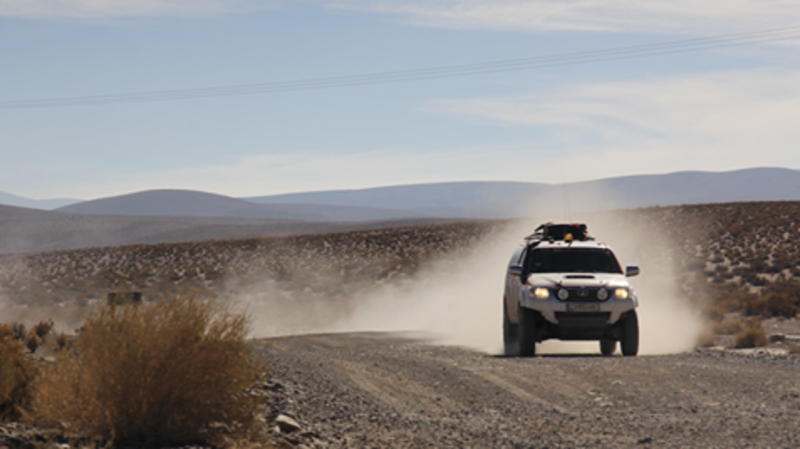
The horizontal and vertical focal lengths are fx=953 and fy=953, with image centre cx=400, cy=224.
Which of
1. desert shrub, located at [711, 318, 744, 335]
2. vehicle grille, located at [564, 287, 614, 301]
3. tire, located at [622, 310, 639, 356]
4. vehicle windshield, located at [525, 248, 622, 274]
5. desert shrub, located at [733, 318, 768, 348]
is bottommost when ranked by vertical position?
desert shrub, located at [711, 318, 744, 335]

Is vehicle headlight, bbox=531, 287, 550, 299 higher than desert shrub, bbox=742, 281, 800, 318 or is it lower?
higher

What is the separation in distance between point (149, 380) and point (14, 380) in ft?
8.24

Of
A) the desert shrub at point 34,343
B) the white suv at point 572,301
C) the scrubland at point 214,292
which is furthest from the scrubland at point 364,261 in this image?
the desert shrub at point 34,343

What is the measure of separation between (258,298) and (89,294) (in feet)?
36.4

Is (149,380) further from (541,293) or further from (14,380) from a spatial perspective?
(541,293)

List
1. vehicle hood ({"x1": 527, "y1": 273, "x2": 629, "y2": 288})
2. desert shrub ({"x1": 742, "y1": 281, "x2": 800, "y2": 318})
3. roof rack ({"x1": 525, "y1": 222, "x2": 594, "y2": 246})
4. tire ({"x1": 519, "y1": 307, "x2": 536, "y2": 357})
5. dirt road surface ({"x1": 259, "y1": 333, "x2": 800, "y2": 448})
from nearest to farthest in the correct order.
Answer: dirt road surface ({"x1": 259, "y1": 333, "x2": 800, "y2": 448}), vehicle hood ({"x1": 527, "y1": 273, "x2": 629, "y2": 288}), tire ({"x1": 519, "y1": 307, "x2": 536, "y2": 357}), roof rack ({"x1": 525, "y1": 222, "x2": 594, "y2": 246}), desert shrub ({"x1": 742, "y1": 281, "x2": 800, "y2": 318})

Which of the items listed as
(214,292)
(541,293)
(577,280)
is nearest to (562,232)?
(577,280)

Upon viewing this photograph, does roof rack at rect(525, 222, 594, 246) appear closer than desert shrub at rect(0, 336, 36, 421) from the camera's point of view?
No

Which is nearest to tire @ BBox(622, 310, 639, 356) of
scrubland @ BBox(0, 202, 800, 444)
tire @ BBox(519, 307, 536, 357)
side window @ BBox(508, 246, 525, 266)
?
tire @ BBox(519, 307, 536, 357)

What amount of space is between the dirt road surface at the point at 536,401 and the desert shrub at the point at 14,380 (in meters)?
2.72

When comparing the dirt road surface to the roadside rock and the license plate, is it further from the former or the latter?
the license plate

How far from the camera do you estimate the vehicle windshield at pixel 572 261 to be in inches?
682

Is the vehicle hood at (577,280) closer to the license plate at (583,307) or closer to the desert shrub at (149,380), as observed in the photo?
the license plate at (583,307)

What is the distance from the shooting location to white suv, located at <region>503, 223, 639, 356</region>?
16.0 meters
